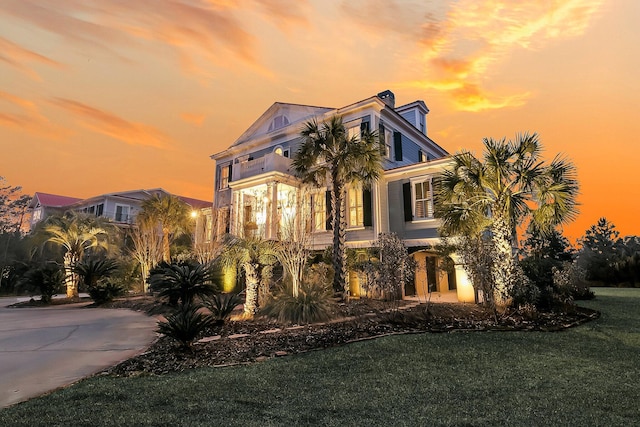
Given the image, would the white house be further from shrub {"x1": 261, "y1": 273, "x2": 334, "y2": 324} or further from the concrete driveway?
shrub {"x1": 261, "y1": 273, "x2": 334, "y2": 324}

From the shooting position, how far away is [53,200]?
43062mm

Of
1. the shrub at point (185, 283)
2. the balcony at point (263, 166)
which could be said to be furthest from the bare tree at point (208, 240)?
the shrub at point (185, 283)

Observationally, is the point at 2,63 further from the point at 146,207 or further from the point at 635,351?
the point at 635,351

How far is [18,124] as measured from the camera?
1633cm

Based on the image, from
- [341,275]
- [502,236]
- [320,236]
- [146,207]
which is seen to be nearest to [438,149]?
[320,236]

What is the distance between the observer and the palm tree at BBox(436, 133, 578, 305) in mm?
10945

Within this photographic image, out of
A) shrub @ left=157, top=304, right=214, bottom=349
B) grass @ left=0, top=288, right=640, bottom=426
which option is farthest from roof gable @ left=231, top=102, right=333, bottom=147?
grass @ left=0, top=288, right=640, bottom=426

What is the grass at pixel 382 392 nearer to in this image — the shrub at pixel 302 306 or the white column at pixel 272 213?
the shrub at pixel 302 306

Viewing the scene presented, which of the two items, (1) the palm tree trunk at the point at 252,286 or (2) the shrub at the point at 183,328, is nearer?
(2) the shrub at the point at 183,328

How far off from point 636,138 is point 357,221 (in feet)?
42.8

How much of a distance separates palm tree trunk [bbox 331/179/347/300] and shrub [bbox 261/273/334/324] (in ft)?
5.25

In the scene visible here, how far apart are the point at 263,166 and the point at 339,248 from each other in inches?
315

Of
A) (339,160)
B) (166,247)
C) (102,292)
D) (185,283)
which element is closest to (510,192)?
(339,160)

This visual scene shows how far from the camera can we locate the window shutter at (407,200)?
52.2ft
